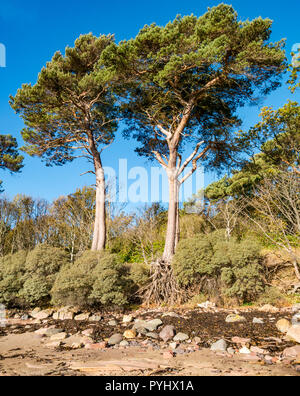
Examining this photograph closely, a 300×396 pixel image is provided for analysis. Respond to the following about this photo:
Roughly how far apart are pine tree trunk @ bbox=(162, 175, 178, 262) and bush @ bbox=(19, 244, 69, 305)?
392cm

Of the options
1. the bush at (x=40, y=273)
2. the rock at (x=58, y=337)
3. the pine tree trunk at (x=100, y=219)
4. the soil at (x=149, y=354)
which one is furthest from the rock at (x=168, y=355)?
the pine tree trunk at (x=100, y=219)

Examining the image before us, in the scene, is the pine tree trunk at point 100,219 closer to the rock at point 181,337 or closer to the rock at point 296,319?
the rock at point 181,337

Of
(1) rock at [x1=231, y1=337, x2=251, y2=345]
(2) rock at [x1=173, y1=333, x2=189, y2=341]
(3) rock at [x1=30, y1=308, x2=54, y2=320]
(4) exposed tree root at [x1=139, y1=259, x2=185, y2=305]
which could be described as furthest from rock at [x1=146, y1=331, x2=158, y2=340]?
(3) rock at [x1=30, y1=308, x2=54, y2=320]

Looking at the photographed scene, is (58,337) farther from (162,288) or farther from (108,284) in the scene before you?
(162,288)

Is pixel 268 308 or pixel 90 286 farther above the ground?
pixel 90 286

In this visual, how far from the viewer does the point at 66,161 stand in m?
13.7

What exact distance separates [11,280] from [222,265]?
7368mm

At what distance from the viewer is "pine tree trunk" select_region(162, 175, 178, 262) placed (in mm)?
10274

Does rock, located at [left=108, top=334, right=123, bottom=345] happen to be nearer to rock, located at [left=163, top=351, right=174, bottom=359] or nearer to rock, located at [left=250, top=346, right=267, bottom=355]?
rock, located at [left=163, top=351, right=174, bottom=359]

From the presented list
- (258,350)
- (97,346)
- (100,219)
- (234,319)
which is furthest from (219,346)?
(100,219)

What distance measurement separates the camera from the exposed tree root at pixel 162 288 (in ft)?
30.1

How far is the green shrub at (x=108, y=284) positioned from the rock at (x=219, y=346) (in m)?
4.02

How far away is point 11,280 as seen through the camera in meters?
9.48
